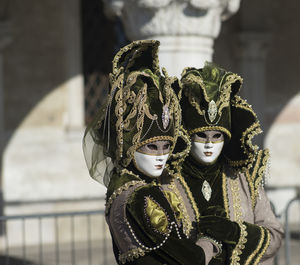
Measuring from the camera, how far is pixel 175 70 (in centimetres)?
557

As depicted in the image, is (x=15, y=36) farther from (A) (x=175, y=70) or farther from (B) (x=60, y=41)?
(A) (x=175, y=70)

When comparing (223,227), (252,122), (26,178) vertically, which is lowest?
(26,178)

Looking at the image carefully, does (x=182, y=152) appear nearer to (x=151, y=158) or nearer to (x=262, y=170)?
(x=151, y=158)

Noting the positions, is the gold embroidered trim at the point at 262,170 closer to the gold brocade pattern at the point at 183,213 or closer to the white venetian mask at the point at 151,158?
the gold brocade pattern at the point at 183,213

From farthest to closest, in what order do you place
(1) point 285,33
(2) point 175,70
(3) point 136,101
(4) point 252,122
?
1. (1) point 285,33
2. (2) point 175,70
3. (4) point 252,122
4. (3) point 136,101

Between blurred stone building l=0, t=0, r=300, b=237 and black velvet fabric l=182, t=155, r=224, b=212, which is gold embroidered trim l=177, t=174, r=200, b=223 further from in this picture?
blurred stone building l=0, t=0, r=300, b=237

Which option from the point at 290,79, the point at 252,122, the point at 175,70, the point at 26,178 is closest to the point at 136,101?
the point at 252,122

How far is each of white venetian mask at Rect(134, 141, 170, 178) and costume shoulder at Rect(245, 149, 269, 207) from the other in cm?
50

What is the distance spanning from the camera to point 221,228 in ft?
11.3

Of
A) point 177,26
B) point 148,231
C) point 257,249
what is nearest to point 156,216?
point 148,231

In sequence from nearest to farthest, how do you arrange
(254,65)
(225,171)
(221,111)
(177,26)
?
(221,111) → (225,171) → (177,26) → (254,65)

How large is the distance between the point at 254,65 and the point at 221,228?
660 cm

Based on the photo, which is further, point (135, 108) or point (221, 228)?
point (221, 228)

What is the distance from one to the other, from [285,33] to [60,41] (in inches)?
110
